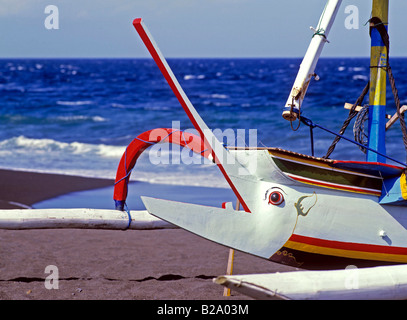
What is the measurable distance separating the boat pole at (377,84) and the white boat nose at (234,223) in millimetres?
1081

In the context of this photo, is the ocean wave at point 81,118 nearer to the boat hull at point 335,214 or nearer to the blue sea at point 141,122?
the blue sea at point 141,122

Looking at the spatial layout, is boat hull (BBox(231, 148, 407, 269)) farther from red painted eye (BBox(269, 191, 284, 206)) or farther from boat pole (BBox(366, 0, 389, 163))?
boat pole (BBox(366, 0, 389, 163))

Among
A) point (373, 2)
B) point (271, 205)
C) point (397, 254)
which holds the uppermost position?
point (373, 2)

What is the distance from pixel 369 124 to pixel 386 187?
660mm

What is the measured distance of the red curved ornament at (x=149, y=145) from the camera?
189 inches

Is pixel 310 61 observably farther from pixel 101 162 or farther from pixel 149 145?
pixel 101 162

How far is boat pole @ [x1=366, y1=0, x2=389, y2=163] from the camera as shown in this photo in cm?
502

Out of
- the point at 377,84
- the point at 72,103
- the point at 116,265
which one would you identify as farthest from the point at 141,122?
the point at 377,84

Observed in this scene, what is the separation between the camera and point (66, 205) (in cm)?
970

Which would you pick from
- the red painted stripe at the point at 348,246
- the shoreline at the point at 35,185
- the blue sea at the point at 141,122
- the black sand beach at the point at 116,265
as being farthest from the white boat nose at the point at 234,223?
the shoreline at the point at 35,185

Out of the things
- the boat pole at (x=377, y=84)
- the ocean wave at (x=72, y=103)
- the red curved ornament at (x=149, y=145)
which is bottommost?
the red curved ornament at (x=149, y=145)
